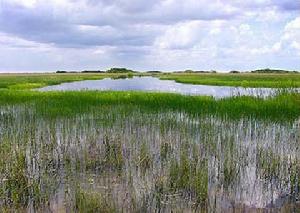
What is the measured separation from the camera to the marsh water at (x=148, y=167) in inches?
293

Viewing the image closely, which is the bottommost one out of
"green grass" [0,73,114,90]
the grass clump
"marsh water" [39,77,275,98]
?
the grass clump

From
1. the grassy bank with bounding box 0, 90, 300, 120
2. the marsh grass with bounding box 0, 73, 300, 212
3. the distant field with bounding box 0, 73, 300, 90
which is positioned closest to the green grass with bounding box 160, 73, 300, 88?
the distant field with bounding box 0, 73, 300, 90

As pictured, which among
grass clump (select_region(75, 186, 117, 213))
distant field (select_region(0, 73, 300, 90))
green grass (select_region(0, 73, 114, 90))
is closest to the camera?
grass clump (select_region(75, 186, 117, 213))

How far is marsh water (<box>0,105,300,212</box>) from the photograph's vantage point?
24.4 ft

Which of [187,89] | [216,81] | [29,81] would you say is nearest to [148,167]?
[187,89]

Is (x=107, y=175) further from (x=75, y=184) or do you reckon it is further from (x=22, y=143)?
(x=22, y=143)

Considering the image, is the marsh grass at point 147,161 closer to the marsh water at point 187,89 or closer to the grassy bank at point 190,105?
the grassy bank at point 190,105

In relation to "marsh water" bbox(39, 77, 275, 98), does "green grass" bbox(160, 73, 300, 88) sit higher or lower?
higher

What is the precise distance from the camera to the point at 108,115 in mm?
15688

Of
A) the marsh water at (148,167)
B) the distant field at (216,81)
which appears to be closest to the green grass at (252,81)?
the distant field at (216,81)

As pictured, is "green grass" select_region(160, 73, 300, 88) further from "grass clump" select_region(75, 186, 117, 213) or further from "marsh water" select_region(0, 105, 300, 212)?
"grass clump" select_region(75, 186, 117, 213)

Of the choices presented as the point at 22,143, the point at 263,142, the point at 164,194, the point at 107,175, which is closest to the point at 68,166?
the point at 107,175

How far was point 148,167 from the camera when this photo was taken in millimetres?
9625

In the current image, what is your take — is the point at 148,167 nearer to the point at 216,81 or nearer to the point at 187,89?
the point at 187,89
